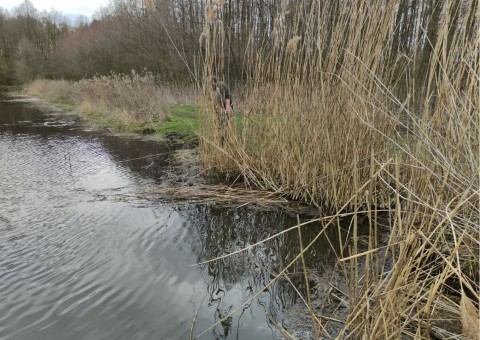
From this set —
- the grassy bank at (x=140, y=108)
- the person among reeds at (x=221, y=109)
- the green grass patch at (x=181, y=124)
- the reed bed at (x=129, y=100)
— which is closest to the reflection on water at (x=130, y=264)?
the person among reeds at (x=221, y=109)

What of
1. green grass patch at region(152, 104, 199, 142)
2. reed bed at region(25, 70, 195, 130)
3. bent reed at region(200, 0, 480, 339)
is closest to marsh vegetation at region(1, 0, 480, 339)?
bent reed at region(200, 0, 480, 339)

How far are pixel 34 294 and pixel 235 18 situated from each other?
11.6m

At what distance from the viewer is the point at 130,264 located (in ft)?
→ 9.55

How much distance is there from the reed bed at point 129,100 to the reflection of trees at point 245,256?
483 centimetres

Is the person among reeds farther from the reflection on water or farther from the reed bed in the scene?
the reed bed

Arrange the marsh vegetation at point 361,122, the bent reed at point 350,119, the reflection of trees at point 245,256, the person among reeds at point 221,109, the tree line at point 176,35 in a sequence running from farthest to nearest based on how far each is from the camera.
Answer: the person among reeds at point 221,109
the tree line at point 176,35
the reflection of trees at point 245,256
the bent reed at point 350,119
the marsh vegetation at point 361,122

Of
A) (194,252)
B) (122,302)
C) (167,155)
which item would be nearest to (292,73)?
(194,252)

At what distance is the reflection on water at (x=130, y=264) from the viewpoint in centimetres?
223

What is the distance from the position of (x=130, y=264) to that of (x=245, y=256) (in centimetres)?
92

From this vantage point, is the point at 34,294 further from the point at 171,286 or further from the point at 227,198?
the point at 227,198

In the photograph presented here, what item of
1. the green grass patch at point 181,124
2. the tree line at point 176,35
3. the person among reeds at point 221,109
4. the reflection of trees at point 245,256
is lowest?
the reflection of trees at point 245,256

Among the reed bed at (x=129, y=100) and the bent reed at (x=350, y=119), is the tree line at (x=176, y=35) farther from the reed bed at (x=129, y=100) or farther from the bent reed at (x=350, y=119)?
the reed bed at (x=129, y=100)

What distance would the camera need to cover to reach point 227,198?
13.9 ft

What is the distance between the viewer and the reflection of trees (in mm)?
2387
